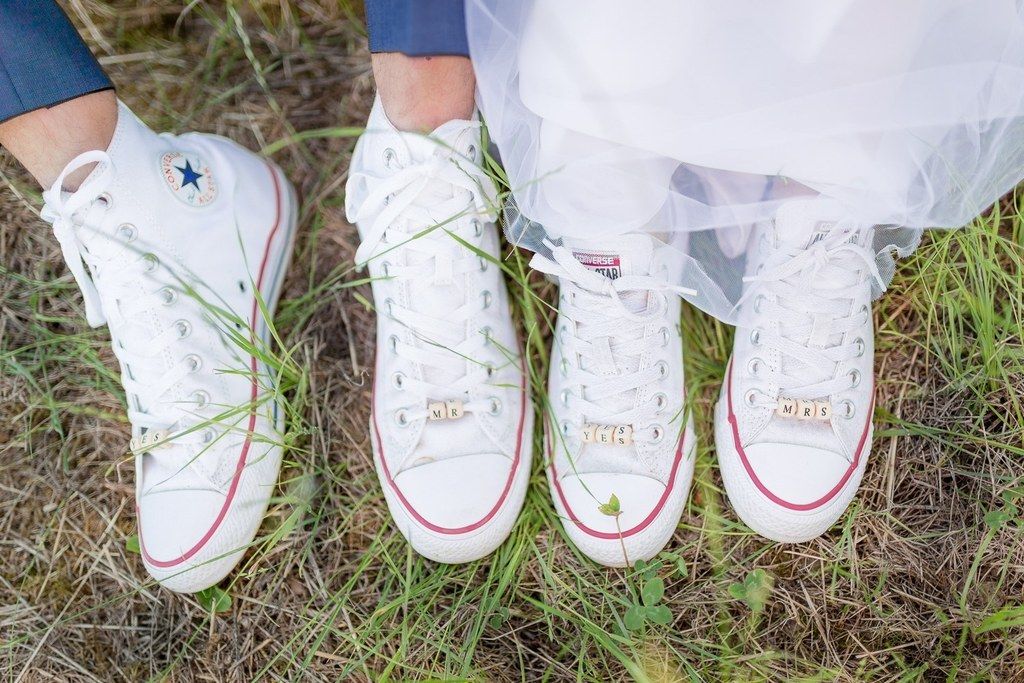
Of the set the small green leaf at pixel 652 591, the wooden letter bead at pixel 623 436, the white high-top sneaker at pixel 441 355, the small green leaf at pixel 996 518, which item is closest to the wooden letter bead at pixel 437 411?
the white high-top sneaker at pixel 441 355

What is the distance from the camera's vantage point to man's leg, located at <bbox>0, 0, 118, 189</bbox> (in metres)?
0.96

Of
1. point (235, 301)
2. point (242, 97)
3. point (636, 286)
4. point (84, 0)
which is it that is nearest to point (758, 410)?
point (636, 286)

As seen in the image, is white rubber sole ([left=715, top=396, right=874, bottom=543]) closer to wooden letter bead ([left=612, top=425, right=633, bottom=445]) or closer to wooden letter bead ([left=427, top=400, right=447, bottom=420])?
wooden letter bead ([left=612, top=425, right=633, bottom=445])

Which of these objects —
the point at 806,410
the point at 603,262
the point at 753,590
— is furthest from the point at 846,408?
the point at 603,262

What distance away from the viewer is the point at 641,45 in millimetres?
802

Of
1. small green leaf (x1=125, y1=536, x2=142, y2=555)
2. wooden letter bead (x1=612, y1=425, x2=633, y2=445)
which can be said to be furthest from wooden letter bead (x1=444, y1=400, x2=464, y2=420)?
small green leaf (x1=125, y1=536, x2=142, y2=555)

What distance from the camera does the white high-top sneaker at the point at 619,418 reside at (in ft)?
3.46

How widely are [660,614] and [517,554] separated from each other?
0.73 ft

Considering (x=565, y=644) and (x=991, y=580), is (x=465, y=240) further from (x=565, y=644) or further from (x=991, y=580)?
(x=991, y=580)

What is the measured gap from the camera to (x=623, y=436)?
1.07m

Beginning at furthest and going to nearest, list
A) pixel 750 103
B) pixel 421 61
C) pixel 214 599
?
pixel 214 599
pixel 421 61
pixel 750 103

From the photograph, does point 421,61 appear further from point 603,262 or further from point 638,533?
point 638,533

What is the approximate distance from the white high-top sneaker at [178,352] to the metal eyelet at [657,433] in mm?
567

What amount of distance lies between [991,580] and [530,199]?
0.86 meters
